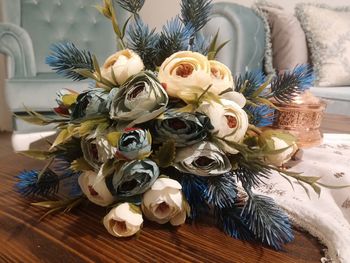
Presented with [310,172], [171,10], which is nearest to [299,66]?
[310,172]

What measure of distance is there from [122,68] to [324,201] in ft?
1.22

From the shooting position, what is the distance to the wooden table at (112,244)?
0.36 m

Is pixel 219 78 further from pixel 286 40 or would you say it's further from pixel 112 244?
pixel 286 40

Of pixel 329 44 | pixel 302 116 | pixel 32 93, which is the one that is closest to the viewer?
pixel 302 116

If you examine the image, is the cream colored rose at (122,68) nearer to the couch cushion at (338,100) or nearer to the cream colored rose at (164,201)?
the cream colored rose at (164,201)

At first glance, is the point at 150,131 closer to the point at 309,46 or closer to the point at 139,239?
the point at 139,239

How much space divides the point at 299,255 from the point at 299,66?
0.81 feet

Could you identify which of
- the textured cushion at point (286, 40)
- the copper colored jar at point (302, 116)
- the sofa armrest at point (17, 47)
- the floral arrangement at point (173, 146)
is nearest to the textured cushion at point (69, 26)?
the sofa armrest at point (17, 47)

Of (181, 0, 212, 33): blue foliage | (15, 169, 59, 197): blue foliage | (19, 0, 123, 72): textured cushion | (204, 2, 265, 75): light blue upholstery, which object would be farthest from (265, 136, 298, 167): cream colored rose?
(19, 0, 123, 72): textured cushion

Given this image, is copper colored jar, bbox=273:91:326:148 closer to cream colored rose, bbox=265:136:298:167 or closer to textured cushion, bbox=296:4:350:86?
cream colored rose, bbox=265:136:298:167

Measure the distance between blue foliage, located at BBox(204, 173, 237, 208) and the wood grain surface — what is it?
4 centimetres

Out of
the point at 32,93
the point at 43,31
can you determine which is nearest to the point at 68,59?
the point at 32,93

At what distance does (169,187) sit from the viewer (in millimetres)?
380

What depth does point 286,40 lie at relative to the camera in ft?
6.02
